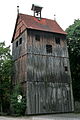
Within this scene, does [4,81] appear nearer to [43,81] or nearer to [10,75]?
[10,75]

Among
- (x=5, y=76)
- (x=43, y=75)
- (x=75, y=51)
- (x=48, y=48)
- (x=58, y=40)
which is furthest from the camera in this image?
(x=75, y=51)

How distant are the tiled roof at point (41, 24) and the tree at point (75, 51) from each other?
3369 mm

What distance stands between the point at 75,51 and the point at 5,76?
12.6 m

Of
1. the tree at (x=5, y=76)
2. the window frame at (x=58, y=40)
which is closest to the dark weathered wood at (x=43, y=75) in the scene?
the window frame at (x=58, y=40)

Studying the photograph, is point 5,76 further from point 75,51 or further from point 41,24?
point 75,51

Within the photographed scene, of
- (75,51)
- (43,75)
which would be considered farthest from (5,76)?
(75,51)

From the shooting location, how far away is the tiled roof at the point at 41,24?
29362 mm

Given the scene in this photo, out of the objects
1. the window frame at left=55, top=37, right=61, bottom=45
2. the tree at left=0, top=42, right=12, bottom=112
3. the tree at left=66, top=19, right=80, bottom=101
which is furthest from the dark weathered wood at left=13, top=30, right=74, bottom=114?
the tree at left=66, top=19, right=80, bottom=101

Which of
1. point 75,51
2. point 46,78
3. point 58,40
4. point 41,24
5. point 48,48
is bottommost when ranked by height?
point 46,78

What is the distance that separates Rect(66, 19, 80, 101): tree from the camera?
3409 centimetres

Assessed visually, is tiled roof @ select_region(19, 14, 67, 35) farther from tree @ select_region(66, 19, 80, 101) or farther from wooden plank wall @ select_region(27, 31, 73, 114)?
tree @ select_region(66, 19, 80, 101)

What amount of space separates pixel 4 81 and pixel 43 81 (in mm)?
8753

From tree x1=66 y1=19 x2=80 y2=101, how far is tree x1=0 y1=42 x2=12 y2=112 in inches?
423

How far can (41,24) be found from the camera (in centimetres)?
3112
